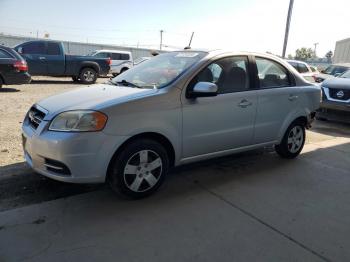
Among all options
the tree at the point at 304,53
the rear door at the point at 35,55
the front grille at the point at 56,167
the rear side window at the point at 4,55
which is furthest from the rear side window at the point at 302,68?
the tree at the point at 304,53

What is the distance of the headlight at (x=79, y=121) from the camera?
3.45m

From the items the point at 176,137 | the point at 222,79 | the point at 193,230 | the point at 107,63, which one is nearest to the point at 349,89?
the point at 222,79

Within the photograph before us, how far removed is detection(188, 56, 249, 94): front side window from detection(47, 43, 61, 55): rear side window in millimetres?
12765

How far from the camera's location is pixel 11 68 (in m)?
11.5

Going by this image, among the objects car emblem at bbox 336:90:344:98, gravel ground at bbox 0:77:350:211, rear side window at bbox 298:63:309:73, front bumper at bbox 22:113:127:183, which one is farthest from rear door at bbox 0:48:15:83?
rear side window at bbox 298:63:309:73

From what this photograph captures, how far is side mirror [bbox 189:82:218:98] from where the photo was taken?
13.0 ft

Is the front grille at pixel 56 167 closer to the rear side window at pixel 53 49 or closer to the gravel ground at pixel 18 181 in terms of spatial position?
the gravel ground at pixel 18 181

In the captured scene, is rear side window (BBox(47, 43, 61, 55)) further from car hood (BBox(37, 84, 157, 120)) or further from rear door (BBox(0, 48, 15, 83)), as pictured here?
car hood (BBox(37, 84, 157, 120))

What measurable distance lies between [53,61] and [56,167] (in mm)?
13147

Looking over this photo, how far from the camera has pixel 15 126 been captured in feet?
22.0

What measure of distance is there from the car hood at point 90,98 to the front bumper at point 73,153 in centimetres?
26

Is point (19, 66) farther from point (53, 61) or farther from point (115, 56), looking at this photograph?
point (115, 56)

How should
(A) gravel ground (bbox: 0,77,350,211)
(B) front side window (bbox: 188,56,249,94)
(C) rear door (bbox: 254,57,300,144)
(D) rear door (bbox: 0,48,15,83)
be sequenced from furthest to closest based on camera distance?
(D) rear door (bbox: 0,48,15,83) < (C) rear door (bbox: 254,57,300,144) < (B) front side window (bbox: 188,56,249,94) < (A) gravel ground (bbox: 0,77,350,211)

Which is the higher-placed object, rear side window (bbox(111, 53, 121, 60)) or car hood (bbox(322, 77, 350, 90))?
car hood (bbox(322, 77, 350, 90))
